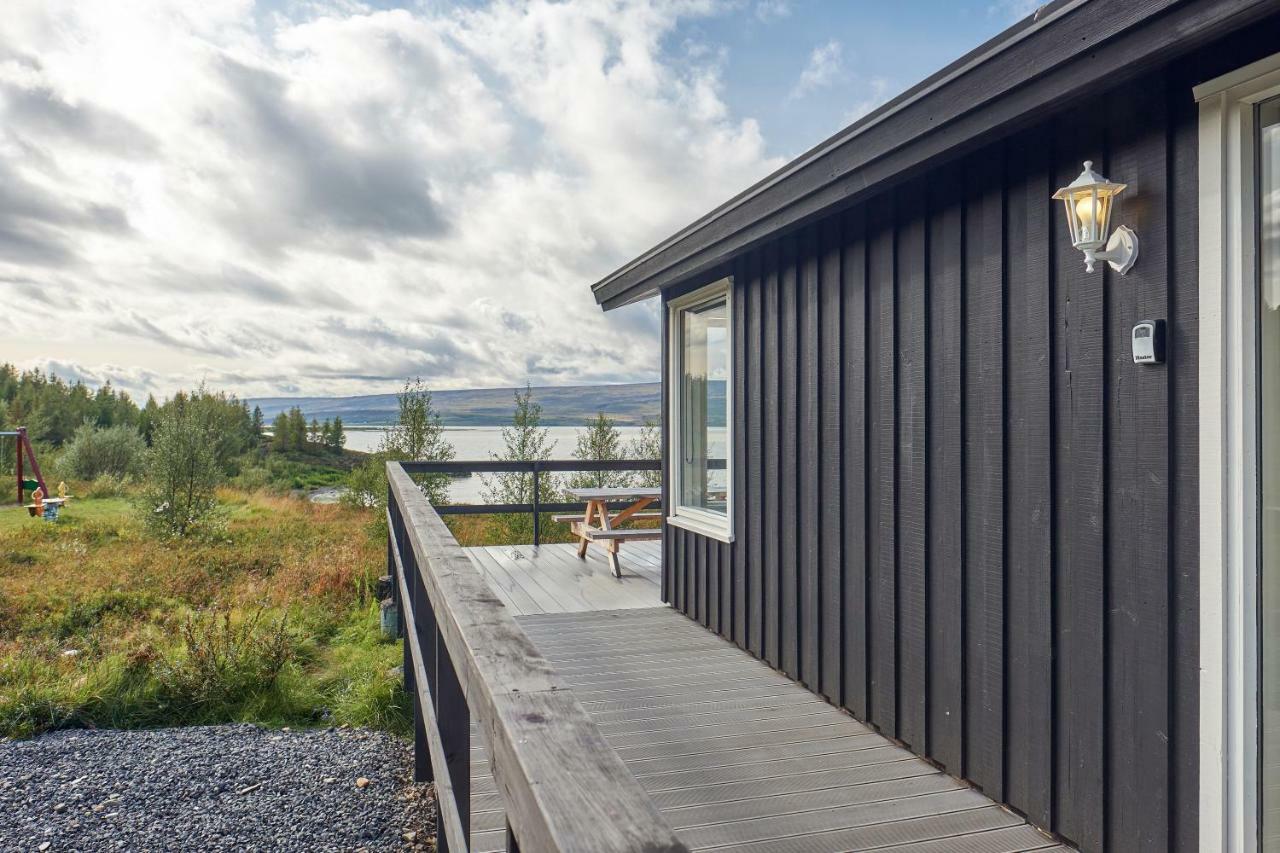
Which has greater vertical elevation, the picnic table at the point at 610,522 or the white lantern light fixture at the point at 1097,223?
the white lantern light fixture at the point at 1097,223

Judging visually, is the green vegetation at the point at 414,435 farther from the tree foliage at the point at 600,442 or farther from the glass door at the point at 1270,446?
the glass door at the point at 1270,446

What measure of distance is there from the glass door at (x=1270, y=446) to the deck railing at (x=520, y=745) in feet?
5.28

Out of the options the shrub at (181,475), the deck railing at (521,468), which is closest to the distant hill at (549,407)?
the shrub at (181,475)

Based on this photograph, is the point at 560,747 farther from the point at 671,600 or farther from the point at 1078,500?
the point at 671,600

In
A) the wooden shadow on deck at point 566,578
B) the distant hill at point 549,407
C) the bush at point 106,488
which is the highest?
the distant hill at point 549,407

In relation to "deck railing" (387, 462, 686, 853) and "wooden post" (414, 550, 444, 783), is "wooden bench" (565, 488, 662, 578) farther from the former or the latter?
"deck railing" (387, 462, 686, 853)

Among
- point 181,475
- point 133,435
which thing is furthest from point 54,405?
point 181,475

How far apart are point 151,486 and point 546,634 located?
31.5 feet

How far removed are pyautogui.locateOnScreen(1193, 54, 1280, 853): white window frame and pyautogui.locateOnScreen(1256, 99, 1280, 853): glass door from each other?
2 cm

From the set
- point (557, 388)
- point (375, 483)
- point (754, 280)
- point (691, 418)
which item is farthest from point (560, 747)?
point (375, 483)

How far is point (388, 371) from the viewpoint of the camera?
128 ft

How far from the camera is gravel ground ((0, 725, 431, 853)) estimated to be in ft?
9.43

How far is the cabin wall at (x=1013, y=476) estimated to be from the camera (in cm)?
190

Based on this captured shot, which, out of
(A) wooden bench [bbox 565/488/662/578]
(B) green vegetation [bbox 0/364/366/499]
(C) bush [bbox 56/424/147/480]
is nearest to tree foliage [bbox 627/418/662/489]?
(A) wooden bench [bbox 565/488/662/578]
